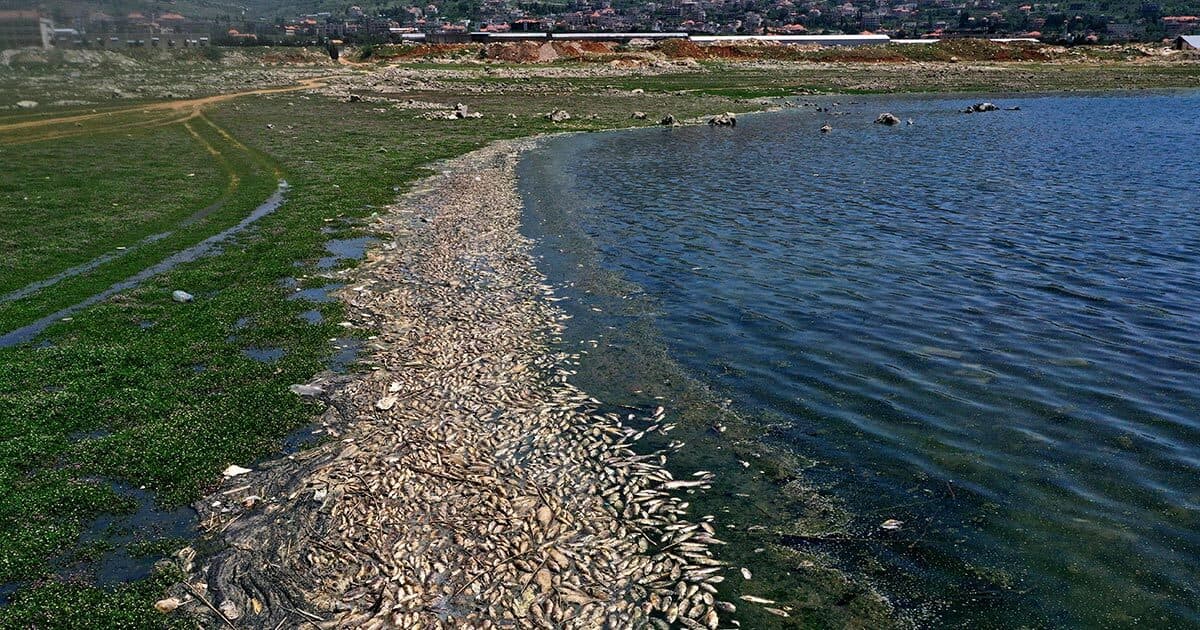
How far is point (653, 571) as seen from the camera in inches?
536

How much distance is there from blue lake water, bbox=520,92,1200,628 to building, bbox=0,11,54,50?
78942 mm

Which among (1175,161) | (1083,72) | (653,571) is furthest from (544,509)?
(1083,72)

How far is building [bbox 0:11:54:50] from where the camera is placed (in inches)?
3529

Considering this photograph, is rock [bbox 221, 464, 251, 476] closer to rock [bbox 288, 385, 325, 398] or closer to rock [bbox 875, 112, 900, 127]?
rock [bbox 288, 385, 325, 398]

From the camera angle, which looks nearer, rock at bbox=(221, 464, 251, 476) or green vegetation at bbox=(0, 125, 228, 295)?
rock at bbox=(221, 464, 251, 476)

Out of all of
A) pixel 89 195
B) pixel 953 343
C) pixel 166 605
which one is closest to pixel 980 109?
pixel 953 343

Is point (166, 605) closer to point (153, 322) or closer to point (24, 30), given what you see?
point (153, 322)

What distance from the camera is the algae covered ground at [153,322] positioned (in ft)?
44.8

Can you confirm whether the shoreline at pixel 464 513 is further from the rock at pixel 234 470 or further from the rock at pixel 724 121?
the rock at pixel 724 121

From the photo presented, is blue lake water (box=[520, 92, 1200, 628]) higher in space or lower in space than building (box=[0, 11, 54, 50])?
lower

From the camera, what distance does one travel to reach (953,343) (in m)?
23.6

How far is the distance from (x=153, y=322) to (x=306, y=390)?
8294 mm

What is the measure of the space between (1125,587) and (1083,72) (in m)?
194

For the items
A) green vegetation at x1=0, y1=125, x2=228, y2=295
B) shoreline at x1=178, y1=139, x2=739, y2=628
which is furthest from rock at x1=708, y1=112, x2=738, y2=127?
shoreline at x1=178, y1=139, x2=739, y2=628
